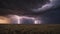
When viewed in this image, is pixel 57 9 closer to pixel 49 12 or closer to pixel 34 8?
pixel 49 12

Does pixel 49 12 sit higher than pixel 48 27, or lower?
higher

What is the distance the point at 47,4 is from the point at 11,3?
1.84 feet

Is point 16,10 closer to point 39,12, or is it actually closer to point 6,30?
point 39,12

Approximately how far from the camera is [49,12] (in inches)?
72.1

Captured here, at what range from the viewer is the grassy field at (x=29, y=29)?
144cm

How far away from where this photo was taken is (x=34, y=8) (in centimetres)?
188

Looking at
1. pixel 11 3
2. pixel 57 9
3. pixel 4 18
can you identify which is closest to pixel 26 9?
pixel 11 3

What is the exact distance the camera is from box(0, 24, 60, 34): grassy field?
1.44 m

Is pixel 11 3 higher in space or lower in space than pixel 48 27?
higher

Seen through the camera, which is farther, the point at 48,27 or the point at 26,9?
the point at 26,9

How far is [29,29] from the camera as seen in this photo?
4.79 feet

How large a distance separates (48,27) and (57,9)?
0.48 m

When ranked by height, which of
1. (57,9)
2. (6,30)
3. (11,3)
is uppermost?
(11,3)

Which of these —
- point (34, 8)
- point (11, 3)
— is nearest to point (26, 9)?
point (34, 8)
